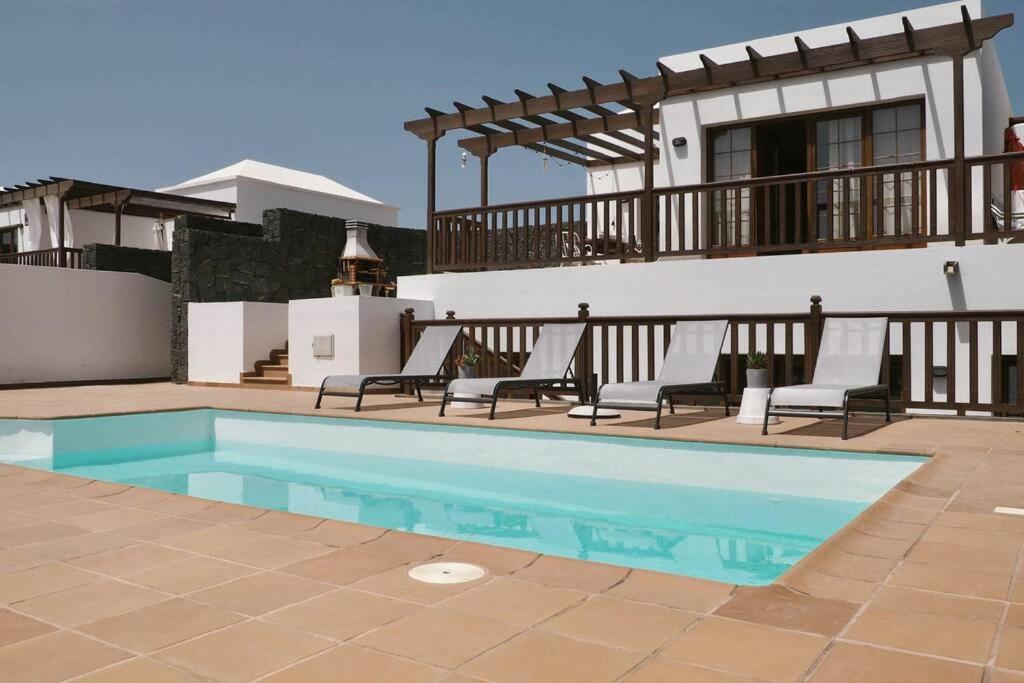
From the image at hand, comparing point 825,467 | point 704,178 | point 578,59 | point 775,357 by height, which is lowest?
point 825,467

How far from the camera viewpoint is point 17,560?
3.04m

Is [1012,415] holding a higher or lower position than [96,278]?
lower

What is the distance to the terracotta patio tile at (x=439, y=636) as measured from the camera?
204cm

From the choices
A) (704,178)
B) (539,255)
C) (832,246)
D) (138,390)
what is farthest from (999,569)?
(138,390)

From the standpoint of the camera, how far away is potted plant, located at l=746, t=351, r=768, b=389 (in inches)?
287

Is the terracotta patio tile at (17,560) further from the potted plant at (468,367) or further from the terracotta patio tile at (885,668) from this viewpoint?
the potted plant at (468,367)

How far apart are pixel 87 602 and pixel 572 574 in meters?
1.52

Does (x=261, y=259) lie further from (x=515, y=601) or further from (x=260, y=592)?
(x=515, y=601)

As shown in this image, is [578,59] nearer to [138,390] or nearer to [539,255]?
[539,255]

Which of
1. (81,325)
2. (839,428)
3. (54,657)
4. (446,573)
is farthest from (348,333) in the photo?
(54,657)

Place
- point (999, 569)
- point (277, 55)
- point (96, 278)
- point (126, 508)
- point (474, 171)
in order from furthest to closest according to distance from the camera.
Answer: point (277, 55) < point (96, 278) < point (474, 171) < point (126, 508) < point (999, 569)

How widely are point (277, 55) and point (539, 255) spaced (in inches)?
500

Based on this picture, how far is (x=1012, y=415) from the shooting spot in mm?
7293

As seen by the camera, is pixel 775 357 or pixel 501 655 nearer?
pixel 501 655
